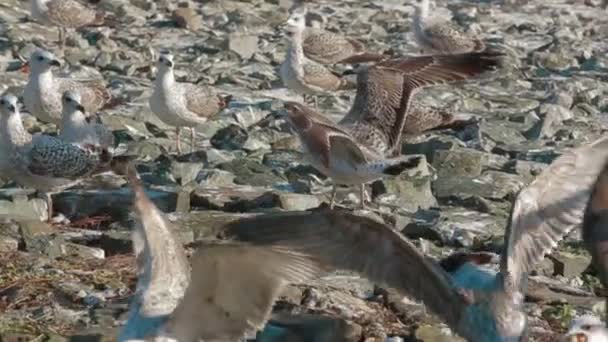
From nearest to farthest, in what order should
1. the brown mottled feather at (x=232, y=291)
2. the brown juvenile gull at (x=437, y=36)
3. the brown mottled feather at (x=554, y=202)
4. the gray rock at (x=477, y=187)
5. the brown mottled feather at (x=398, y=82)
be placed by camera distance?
the brown mottled feather at (x=232, y=291) → the brown mottled feather at (x=554, y=202) → the gray rock at (x=477, y=187) → the brown mottled feather at (x=398, y=82) → the brown juvenile gull at (x=437, y=36)

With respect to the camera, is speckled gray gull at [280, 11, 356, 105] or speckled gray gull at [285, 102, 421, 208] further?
speckled gray gull at [280, 11, 356, 105]

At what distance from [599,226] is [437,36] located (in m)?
8.33

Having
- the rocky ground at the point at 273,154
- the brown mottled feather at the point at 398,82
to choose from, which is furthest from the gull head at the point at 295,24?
the brown mottled feather at the point at 398,82

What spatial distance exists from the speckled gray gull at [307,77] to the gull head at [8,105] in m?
3.60

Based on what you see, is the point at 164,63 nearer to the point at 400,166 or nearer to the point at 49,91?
the point at 49,91

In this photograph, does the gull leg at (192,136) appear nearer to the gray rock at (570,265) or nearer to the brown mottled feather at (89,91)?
the brown mottled feather at (89,91)

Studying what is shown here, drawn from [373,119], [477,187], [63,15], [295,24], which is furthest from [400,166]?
[63,15]

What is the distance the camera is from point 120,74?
13.3 meters

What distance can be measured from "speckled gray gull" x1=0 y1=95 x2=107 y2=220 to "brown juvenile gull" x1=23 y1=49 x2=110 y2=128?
47.8 inches

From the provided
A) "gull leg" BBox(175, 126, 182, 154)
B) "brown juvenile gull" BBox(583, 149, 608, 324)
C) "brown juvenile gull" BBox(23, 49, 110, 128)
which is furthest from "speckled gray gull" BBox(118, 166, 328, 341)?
"brown juvenile gull" BBox(23, 49, 110, 128)

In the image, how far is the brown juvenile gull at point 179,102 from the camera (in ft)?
36.5

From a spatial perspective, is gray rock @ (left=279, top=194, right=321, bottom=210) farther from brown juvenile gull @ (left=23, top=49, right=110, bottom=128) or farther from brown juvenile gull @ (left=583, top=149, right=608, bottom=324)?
brown juvenile gull @ (left=23, top=49, right=110, bottom=128)

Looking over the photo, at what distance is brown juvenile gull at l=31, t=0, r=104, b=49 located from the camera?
580 inches

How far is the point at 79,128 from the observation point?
395 inches
